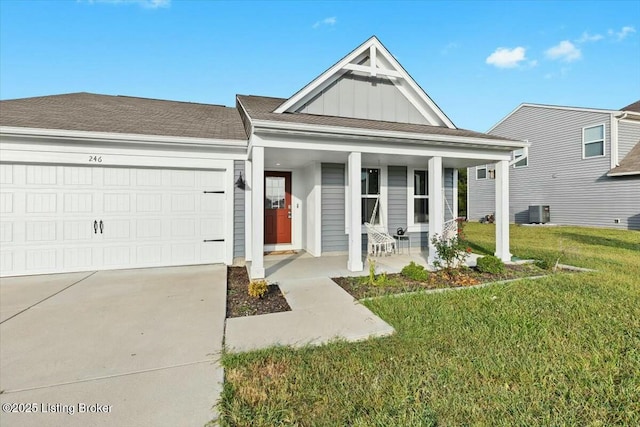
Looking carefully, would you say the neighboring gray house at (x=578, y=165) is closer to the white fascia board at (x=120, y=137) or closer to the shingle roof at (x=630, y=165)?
the shingle roof at (x=630, y=165)

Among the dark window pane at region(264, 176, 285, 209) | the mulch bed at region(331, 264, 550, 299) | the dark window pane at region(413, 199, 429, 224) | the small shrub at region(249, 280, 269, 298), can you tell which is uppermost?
the dark window pane at region(264, 176, 285, 209)

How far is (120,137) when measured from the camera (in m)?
5.73

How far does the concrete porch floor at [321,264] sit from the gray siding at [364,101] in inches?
143

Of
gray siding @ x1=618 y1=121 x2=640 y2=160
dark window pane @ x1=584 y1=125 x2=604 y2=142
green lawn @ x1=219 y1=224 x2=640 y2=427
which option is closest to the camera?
green lawn @ x1=219 y1=224 x2=640 y2=427

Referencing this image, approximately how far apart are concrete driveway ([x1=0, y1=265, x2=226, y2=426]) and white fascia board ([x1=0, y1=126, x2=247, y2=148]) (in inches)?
109

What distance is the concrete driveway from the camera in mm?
2076

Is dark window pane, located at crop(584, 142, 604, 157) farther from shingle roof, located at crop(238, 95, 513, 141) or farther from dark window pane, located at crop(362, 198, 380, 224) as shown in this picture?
dark window pane, located at crop(362, 198, 380, 224)

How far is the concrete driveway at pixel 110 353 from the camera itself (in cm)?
208

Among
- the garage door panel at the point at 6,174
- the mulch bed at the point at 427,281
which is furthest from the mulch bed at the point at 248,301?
the garage door panel at the point at 6,174

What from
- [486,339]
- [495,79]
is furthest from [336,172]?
[495,79]

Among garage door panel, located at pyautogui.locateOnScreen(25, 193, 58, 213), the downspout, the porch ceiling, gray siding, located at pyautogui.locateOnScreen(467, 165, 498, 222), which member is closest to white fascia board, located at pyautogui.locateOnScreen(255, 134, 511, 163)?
the porch ceiling

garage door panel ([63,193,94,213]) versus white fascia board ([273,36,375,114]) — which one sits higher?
white fascia board ([273,36,375,114])

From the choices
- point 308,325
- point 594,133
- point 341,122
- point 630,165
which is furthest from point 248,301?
point 594,133

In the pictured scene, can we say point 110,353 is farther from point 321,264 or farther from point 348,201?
point 348,201
